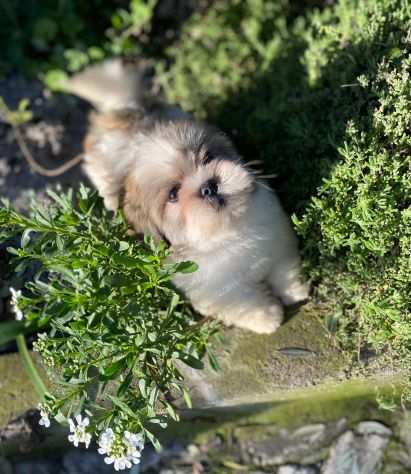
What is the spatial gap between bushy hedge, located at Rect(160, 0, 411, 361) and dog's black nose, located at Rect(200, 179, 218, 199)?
1.01ft

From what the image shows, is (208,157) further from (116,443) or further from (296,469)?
(296,469)

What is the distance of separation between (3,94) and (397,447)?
2932mm

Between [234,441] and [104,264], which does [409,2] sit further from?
[234,441]

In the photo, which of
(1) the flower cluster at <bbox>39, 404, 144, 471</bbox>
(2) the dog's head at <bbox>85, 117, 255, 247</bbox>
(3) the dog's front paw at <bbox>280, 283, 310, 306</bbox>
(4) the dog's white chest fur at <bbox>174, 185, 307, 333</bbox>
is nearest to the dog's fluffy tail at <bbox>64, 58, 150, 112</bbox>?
(2) the dog's head at <bbox>85, 117, 255, 247</bbox>

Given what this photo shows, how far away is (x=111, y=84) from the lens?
3.57 m

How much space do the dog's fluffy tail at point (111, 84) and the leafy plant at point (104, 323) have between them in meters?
1.41

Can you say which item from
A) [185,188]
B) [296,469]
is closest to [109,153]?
[185,188]

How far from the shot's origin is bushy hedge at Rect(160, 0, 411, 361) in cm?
215

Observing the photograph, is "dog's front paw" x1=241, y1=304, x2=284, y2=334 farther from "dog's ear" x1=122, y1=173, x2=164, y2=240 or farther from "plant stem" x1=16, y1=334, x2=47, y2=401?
"plant stem" x1=16, y1=334, x2=47, y2=401

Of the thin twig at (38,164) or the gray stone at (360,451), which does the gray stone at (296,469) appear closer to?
the gray stone at (360,451)

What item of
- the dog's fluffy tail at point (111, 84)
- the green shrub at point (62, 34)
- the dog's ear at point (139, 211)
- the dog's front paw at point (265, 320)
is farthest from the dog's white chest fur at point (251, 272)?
the green shrub at point (62, 34)

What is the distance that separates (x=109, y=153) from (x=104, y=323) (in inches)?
44.2

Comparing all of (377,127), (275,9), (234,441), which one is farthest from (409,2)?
(234,441)

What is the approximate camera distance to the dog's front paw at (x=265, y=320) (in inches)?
97.4
